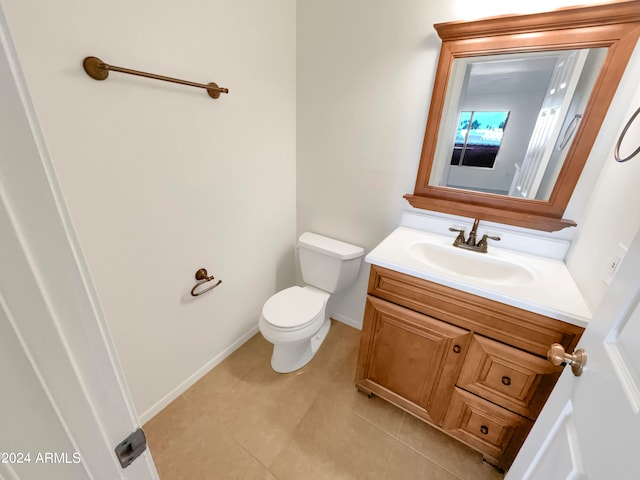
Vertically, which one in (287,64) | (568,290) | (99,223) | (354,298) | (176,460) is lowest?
(176,460)

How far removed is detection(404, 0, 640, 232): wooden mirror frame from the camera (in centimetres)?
100

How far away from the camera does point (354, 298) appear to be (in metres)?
2.00

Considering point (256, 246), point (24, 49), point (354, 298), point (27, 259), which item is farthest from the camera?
point (354, 298)

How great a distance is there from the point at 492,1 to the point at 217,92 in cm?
128

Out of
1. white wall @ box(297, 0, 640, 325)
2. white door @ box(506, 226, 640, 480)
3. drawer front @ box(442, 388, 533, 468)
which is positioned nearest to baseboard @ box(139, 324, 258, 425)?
white wall @ box(297, 0, 640, 325)

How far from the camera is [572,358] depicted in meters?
0.64

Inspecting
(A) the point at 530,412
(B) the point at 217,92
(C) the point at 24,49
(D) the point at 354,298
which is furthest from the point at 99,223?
(A) the point at 530,412

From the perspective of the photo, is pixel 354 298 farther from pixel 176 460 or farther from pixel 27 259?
pixel 27 259

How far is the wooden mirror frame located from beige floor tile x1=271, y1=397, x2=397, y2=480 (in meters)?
1.24

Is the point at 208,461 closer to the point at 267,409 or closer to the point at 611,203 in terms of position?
the point at 267,409

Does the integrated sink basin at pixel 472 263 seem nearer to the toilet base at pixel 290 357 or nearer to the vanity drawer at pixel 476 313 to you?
the vanity drawer at pixel 476 313

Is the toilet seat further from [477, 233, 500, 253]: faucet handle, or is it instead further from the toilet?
[477, 233, 500, 253]: faucet handle

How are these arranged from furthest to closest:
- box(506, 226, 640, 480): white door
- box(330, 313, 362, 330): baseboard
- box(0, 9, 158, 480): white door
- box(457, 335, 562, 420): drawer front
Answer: box(330, 313, 362, 330): baseboard, box(457, 335, 562, 420): drawer front, box(506, 226, 640, 480): white door, box(0, 9, 158, 480): white door

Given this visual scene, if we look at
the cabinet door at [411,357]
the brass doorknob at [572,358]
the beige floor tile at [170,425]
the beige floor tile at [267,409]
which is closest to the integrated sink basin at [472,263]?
the cabinet door at [411,357]
